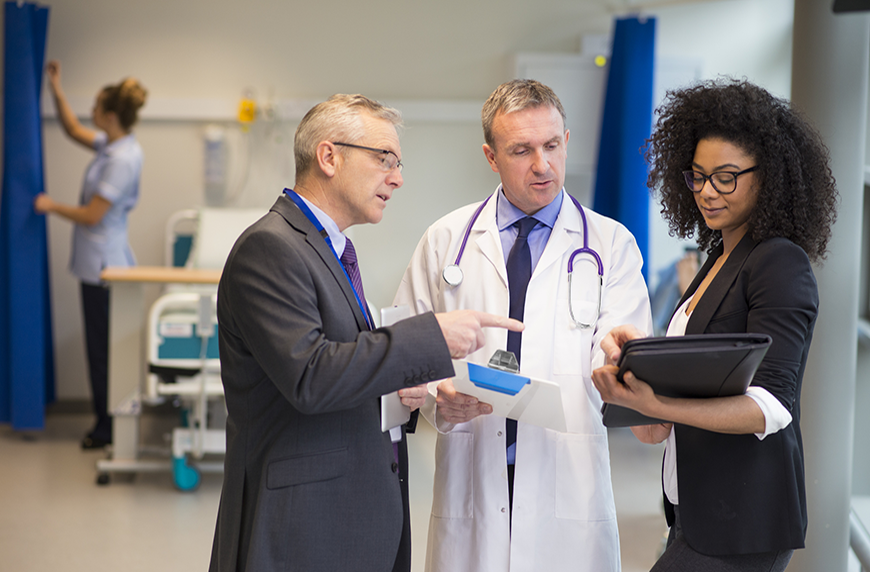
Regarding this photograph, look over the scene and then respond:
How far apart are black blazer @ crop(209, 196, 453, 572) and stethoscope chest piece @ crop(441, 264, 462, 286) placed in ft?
1.20

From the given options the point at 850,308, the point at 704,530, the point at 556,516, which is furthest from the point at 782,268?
the point at 850,308

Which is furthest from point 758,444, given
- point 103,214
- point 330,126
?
point 103,214

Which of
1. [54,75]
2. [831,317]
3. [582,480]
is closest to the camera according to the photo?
[582,480]

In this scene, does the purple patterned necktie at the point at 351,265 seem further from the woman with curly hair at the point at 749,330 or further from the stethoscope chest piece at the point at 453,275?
the woman with curly hair at the point at 749,330

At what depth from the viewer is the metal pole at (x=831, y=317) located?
7.04 feet

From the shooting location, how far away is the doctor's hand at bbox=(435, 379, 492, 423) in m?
1.50

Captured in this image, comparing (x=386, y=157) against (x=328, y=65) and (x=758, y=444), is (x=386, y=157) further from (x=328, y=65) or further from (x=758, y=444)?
(x=328, y=65)

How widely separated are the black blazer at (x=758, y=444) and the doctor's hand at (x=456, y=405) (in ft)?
1.35

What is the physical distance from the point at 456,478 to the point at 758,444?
2.28 ft

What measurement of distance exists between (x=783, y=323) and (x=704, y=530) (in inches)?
15.7

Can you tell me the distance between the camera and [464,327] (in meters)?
1.30

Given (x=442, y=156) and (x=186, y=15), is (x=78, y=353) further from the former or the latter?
(x=442, y=156)

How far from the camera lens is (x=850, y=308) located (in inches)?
86.1

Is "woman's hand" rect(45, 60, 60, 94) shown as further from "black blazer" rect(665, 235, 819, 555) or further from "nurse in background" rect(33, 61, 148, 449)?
"black blazer" rect(665, 235, 819, 555)
